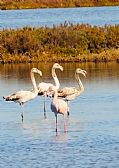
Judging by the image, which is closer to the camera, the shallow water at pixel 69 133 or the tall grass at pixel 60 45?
the shallow water at pixel 69 133

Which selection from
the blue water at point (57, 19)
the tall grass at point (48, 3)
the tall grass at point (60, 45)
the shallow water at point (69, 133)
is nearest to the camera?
the shallow water at point (69, 133)

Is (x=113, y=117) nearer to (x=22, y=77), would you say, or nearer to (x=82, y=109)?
(x=82, y=109)

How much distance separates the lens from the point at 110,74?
28.0 meters

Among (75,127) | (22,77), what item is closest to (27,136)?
(75,127)

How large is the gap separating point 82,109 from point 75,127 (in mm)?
2375

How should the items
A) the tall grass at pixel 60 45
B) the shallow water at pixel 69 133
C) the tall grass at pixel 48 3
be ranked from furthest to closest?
the tall grass at pixel 48 3
the tall grass at pixel 60 45
the shallow water at pixel 69 133

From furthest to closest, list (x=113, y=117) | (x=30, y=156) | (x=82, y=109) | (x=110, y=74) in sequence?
(x=110, y=74)
(x=82, y=109)
(x=113, y=117)
(x=30, y=156)

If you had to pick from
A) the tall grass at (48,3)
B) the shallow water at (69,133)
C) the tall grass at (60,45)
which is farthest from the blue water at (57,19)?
the shallow water at (69,133)

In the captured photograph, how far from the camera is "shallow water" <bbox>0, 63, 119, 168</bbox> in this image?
14.3 meters

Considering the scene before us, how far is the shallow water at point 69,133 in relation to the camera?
47.0ft

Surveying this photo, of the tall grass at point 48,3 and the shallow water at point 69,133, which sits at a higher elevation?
the shallow water at point 69,133

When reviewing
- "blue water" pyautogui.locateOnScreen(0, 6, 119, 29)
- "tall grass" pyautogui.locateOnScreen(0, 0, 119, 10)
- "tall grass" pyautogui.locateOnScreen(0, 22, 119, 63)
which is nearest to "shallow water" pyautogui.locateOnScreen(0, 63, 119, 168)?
"tall grass" pyautogui.locateOnScreen(0, 22, 119, 63)

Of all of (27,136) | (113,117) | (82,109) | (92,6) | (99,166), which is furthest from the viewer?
(92,6)

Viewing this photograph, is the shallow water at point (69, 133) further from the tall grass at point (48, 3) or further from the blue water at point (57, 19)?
the tall grass at point (48, 3)
